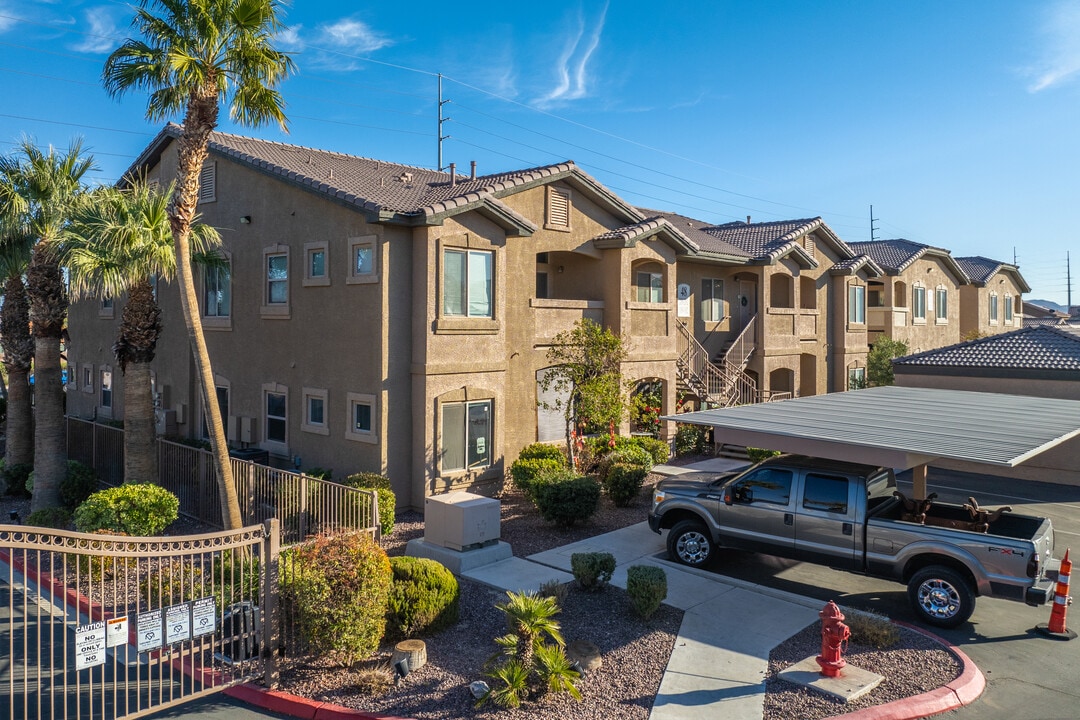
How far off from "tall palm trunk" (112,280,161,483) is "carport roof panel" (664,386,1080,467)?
10.8 m

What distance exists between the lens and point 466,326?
17094 mm

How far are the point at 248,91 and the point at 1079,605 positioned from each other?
636 inches

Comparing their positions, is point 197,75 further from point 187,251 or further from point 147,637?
point 147,637

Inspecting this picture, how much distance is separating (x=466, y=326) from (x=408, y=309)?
1350 mm

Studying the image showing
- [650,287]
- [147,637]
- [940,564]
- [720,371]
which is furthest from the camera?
[720,371]

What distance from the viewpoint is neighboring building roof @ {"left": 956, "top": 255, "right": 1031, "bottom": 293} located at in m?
44.2

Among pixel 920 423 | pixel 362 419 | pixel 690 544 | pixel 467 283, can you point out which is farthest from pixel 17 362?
pixel 920 423

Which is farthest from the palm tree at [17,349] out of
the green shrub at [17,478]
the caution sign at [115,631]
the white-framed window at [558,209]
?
the caution sign at [115,631]

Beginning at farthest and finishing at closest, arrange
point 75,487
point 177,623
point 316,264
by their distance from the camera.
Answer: point 316,264
point 75,487
point 177,623

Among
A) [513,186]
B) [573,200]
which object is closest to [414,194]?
[513,186]

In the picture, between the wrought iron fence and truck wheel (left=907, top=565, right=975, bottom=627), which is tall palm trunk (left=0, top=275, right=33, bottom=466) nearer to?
the wrought iron fence

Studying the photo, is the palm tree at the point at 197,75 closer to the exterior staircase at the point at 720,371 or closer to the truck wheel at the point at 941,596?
the truck wheel at the point at 941,596

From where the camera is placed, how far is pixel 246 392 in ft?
65.9

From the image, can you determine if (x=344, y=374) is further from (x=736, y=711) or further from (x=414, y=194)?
(x=736, y=711)
